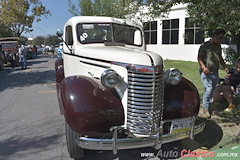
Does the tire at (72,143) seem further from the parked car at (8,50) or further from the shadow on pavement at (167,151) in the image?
the parked car at (8,50)

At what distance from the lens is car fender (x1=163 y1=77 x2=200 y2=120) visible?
3.15 m

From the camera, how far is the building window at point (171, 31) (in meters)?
17.8

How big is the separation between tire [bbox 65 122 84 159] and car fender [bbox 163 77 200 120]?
4.19 ft

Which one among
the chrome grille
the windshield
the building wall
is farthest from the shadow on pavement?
the building wall

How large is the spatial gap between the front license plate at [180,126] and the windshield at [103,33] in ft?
6.92

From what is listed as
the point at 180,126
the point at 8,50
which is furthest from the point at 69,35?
the point at 8,50

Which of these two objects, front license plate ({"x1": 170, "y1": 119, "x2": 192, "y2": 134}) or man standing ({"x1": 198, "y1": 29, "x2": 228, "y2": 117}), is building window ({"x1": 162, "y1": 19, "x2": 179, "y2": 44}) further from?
front license plate ({"x1": 170, "y1": 119, "x2": 192, "y2": 134})

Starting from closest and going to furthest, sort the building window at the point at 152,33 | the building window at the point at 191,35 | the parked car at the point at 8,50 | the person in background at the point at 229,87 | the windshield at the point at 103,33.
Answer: the windshield at the point at 103,33 → the person in background at the point at 229,87 → the parked car at the point at 8,50 → the building window at the point at 191,35 → the building window at the point at 152,33

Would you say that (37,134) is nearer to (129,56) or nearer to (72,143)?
(72,143)

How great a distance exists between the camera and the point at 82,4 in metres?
16.8

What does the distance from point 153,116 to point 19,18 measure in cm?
2663

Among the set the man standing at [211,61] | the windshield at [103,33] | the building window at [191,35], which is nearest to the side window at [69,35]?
the windshield at [103,33]

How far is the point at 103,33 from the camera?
14.6 feet

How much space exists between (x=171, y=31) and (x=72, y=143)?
55.0ft
